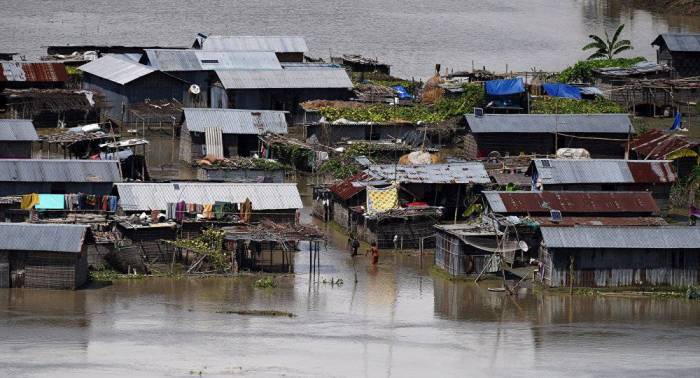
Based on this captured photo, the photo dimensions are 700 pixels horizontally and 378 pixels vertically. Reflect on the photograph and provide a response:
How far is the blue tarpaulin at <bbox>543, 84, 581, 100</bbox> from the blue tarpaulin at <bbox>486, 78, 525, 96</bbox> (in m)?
2.74

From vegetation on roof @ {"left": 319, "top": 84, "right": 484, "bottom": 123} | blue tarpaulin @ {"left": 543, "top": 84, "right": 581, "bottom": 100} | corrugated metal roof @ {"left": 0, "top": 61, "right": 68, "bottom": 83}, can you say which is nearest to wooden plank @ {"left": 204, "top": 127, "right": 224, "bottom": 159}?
vegetation on roof @ {"left": 319, "top": 84, "right": 484, "bottom": 123}

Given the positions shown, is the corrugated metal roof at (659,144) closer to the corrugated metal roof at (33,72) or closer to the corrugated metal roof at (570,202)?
the corrugated metal roof at (570,202)

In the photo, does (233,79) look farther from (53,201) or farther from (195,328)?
(195,328)

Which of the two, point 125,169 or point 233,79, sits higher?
point 233,79

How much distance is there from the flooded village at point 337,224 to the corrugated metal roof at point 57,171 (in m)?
0.05

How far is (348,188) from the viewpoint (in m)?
39.6

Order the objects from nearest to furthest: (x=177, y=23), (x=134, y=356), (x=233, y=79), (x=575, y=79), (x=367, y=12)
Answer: (x=134, y=356), (x=233, y=79), (x=575, y=79), (x=177, y=23), (x=367, y=12)

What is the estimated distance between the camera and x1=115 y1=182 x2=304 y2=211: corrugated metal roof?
36.8 meters

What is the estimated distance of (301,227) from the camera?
117 feet

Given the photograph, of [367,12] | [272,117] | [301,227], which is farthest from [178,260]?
[367,12]

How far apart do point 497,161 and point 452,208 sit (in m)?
4.85

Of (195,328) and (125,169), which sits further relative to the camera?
(125,169)

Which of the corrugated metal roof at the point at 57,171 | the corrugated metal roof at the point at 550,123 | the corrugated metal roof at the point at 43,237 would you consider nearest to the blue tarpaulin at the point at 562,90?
the corrugated metal roof at the point at 550,123

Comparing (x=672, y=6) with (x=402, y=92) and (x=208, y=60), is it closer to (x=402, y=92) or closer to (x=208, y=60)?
(x=402, y=92)
